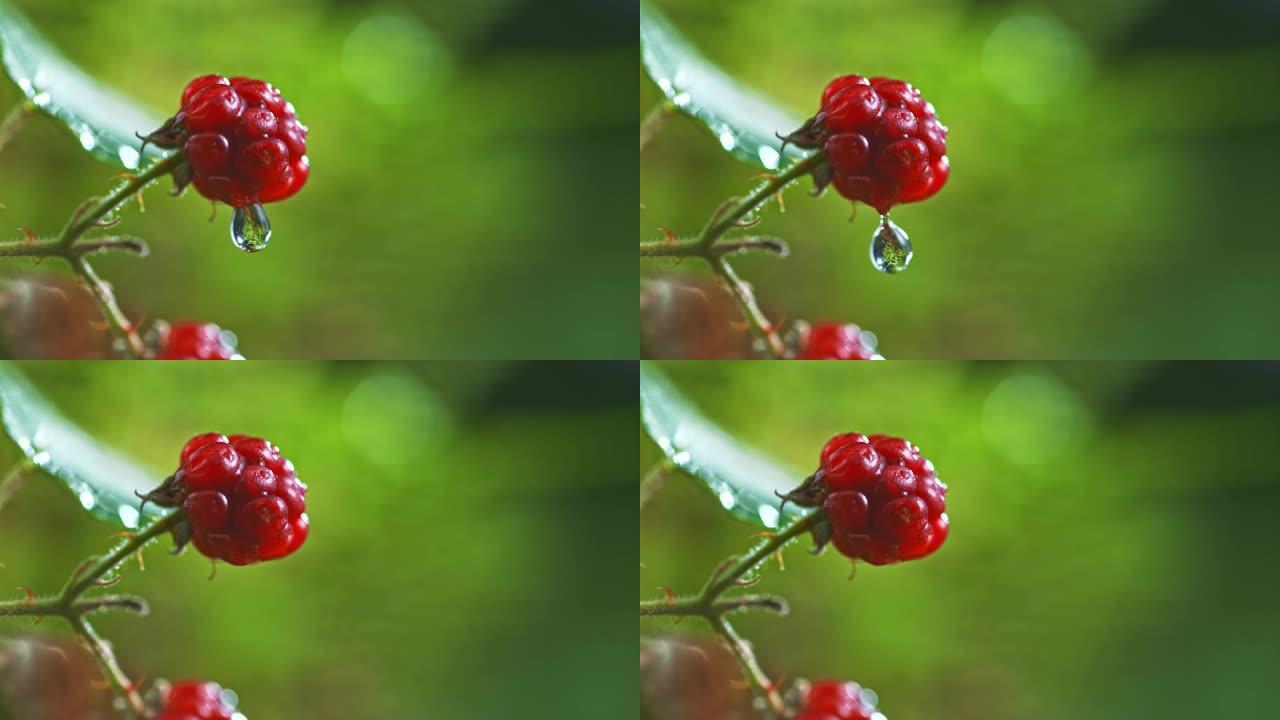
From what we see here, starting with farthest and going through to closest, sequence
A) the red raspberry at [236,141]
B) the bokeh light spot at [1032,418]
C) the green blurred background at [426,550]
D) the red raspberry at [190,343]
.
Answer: the bokeh light spot at [1032,418] → the green blurred background at [426,550] → the red raspberry at [190,343] → the red raspberry at [236,141]

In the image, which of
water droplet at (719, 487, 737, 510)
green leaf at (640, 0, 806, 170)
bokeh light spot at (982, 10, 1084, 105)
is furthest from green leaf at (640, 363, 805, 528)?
bokeh light spot at (982, 10, 1084, 105)

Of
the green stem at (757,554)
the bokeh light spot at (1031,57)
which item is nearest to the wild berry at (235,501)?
the green stem at (757,554)

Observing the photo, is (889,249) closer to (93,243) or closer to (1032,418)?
(93,243)

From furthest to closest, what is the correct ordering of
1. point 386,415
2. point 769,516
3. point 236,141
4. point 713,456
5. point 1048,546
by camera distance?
point 1048,546, point 386,415, point 713,456, point 769,516, point 236,141

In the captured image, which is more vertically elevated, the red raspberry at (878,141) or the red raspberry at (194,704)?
the red raspberry at (878,141)

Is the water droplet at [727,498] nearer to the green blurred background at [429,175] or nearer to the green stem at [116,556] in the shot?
the green blurred background at [429,175]

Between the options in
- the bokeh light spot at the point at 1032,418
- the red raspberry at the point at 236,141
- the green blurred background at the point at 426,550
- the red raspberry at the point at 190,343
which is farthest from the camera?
the bokeh light spot at the point at 1032,418

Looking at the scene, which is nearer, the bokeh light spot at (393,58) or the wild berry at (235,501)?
the wild berry at (235,501)

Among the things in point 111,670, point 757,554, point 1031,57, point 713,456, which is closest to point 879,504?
point 757,554
